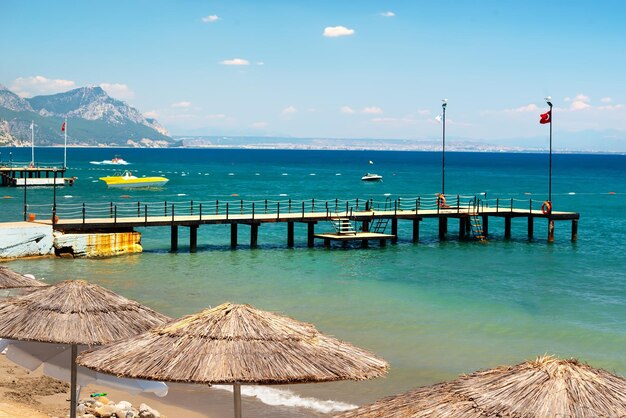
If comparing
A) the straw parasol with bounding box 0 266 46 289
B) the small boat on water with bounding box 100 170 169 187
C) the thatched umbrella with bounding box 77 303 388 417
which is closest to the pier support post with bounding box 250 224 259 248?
the straw parasol with bounding box 0 266 46 289

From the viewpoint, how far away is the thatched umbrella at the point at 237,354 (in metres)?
9.48

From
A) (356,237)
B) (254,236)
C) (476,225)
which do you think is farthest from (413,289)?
(476,225)

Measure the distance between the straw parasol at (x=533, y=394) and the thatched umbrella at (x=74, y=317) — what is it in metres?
5.91

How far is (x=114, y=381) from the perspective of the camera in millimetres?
12750

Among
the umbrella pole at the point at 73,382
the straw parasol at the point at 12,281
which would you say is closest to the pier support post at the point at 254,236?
the straw parasol at the point at 12,281

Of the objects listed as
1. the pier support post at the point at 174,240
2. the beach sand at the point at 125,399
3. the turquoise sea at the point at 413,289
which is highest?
the pier support post at the point at 174,240

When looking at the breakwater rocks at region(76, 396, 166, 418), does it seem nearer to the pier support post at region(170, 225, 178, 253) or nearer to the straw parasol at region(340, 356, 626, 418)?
the straw parasol at region(340, 356, 626, 418)

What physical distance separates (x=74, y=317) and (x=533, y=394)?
7454 millimetres

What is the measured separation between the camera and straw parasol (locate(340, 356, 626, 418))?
6988 mm

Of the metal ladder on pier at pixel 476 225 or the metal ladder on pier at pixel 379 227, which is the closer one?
the metal ladder on pier at pixel 379 227

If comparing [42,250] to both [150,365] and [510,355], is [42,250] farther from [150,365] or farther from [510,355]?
[150,365]

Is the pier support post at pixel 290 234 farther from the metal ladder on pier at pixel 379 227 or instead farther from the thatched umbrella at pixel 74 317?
the thatched umbrella at pixel 74 317

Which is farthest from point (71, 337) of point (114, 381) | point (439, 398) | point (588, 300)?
point (588, 300)

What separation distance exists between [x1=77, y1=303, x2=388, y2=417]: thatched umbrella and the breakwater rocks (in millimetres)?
6065
